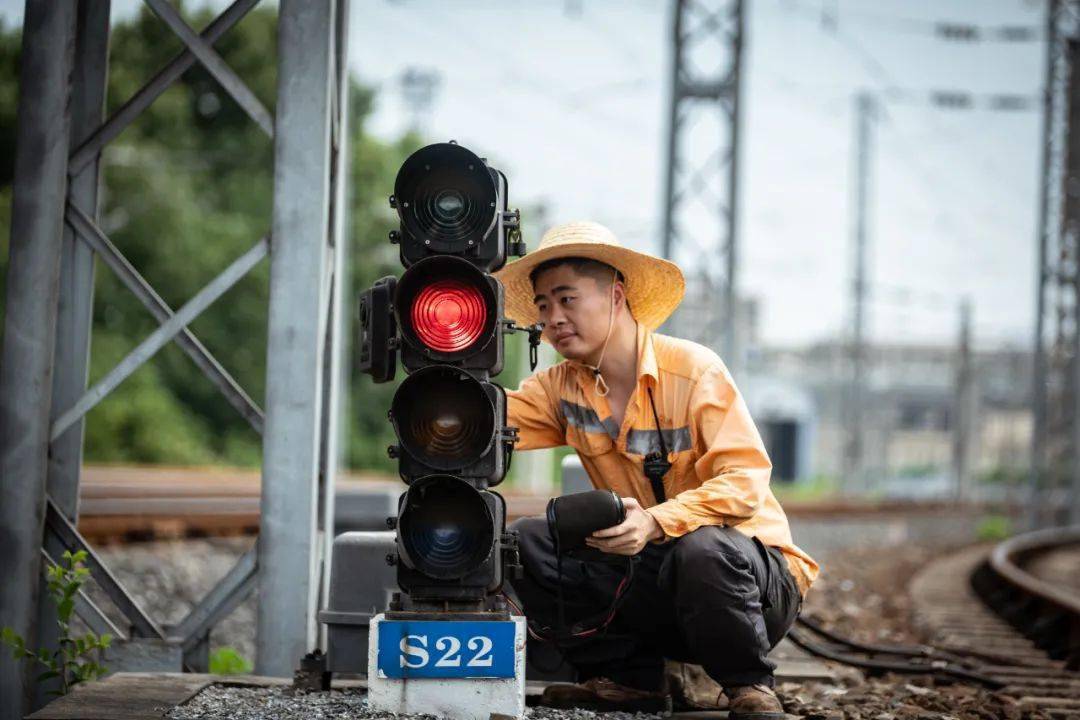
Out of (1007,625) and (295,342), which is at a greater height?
(295,342)

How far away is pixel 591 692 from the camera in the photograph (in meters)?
3.61

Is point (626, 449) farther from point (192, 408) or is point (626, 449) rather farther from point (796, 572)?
point (192, 408)

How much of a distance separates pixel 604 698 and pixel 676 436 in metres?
0.78

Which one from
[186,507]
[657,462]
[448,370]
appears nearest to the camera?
[448,370]

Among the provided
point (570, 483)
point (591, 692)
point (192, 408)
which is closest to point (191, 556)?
point (570, 483)

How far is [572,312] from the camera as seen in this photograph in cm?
358

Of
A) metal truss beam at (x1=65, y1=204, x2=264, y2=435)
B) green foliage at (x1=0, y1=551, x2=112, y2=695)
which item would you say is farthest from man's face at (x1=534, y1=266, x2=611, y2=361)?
green foliage at (x1=0, y1=551, x2=112, y2=695)

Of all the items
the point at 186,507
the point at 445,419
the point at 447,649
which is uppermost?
the point at 445,419

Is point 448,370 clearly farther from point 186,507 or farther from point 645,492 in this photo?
point 186,507

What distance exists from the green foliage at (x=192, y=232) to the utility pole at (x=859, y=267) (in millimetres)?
10391

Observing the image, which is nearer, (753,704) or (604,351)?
(753,704)

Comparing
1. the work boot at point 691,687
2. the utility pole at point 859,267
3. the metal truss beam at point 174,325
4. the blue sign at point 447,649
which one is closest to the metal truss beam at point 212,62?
the metal truss beam at point 174,325

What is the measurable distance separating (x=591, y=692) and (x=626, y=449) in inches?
27.8

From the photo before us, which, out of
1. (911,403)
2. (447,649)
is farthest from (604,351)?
(911,403)
